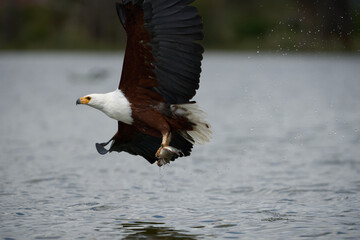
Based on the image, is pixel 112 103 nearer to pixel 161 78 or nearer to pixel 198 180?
pixel 161 78

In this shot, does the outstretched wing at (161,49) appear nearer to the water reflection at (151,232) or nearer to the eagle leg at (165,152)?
the eagle leg at (165,152)

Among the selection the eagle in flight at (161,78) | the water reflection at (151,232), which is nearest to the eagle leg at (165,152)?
the eagle in flight at (161,78)

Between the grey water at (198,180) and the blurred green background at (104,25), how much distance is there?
29.0 meters

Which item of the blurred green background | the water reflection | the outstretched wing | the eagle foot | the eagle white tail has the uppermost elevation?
the blurred green background

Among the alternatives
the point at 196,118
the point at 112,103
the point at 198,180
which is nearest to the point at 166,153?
the point at 196,118

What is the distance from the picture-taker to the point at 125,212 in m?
7.08

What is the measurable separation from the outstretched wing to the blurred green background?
37.1 meters

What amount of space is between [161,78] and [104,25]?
161 ft

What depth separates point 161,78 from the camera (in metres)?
6.45

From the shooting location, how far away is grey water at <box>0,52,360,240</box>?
21.4 ft

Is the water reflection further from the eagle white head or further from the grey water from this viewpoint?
the eagle white head

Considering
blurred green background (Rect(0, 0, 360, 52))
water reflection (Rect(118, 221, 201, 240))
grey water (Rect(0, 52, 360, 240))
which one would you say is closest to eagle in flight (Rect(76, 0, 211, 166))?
water reflection (Rect(118, 221, 201, 240))

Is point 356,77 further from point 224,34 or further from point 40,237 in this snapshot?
point 40,237

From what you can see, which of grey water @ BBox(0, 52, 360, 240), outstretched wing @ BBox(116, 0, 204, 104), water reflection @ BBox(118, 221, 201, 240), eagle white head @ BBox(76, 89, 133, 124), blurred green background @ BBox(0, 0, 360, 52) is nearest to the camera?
outstretched wing @ BBox(116, 0, 204, 104)
